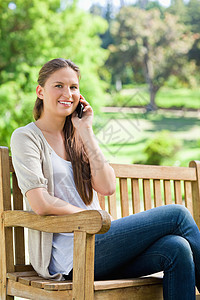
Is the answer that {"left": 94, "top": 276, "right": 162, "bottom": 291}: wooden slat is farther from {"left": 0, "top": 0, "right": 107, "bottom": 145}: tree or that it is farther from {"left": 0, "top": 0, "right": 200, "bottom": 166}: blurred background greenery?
{"left": 0, "top": 0, "right": 200, "bottom": 166}: blurred background greenery

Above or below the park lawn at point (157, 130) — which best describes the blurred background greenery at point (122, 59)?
above

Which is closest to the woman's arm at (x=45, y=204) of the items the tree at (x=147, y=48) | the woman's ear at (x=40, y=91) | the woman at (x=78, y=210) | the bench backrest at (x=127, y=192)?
the woman at (x=78, y=210)

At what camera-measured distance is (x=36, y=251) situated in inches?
70.0

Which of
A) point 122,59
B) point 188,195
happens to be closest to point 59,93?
point 188,195

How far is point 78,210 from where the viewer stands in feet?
5.63

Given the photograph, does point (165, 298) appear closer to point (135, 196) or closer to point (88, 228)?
point (88, 228)

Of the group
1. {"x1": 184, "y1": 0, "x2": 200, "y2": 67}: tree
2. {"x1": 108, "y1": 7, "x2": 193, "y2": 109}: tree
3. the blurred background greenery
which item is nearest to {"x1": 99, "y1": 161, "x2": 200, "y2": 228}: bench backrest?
the blurred background greenery

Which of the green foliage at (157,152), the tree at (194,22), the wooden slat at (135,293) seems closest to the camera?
the wooden slat at (135,293)

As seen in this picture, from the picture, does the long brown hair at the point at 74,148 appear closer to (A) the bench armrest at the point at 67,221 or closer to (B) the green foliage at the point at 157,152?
(A) the bench armrest at the point at 67,221

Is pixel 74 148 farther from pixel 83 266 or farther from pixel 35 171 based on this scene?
pixel 83 266

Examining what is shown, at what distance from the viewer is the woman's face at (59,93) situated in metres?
1.89

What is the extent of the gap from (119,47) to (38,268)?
16716 millimetres

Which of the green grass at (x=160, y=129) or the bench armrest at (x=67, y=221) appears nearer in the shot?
the bench armrest at (x=67, y=221)

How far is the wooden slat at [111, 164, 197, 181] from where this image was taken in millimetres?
2346
